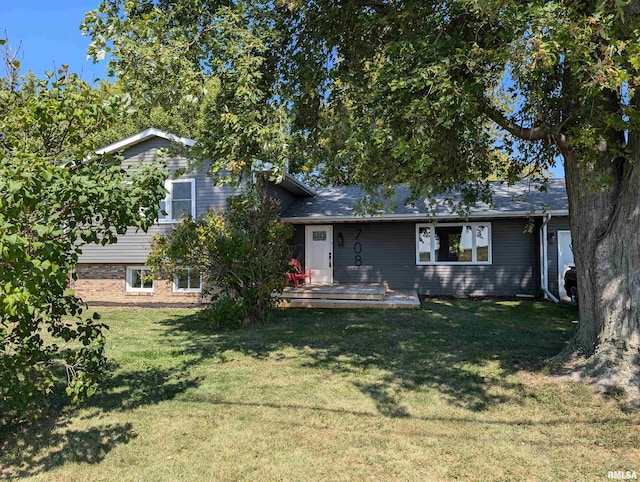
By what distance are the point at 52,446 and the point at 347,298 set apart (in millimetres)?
9052

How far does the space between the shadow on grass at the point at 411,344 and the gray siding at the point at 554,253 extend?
5.76 ft

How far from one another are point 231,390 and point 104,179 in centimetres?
291

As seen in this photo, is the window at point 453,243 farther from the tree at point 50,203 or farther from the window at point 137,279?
the tree at point 50,203

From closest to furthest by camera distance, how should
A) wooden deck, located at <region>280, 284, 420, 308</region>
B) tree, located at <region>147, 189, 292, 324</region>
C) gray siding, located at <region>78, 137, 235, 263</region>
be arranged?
tree, located at <region>147, 189, 292, 324</region> → wooden deck, located at <region>280, 284, 420, 308</region> → gray siding, located at <region>78, 137, 235, 263</region>

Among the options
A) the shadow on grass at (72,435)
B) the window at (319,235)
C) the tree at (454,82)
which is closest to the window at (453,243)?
the window at (319,235)

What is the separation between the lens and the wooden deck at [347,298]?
11695 millimetres

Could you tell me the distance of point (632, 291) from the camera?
4.77 m

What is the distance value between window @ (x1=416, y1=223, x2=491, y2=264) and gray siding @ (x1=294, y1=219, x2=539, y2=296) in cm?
18

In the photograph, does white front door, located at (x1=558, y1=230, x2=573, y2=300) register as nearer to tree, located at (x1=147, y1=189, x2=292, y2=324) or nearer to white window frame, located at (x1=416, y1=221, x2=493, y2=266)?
white window frame, located at (x1=416, y1=221, x2=493, y2=266)

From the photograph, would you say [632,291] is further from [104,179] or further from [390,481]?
[104,179]

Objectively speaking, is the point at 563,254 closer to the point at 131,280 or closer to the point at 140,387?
the point at 140,387

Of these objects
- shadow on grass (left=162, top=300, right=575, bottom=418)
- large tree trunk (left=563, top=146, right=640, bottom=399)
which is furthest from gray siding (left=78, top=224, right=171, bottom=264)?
large tree trunk (left=563, top=146, right=640, bottom=399)

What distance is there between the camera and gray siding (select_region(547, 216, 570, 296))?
516 inches

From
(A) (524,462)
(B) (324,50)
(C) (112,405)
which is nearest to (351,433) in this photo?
(A) (524,462)
